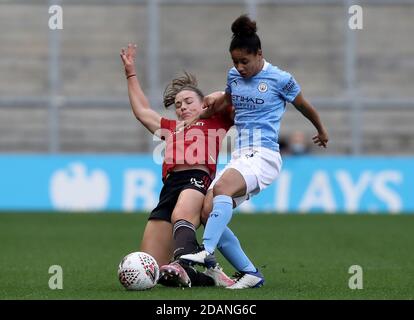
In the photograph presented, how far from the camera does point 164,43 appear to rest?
21.2 meters

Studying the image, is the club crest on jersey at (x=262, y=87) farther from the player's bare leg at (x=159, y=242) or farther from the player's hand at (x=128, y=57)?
the player's bare leg at (x=159, y=242)

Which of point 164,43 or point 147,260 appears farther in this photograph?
point 164,43

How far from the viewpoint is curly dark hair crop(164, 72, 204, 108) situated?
8453mm

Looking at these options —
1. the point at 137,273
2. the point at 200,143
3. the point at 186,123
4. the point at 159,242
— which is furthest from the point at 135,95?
the point at 137,273

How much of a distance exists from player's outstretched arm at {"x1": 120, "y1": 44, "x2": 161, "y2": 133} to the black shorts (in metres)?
0.51

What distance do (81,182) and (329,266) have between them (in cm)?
870

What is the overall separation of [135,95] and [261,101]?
3.98 feet

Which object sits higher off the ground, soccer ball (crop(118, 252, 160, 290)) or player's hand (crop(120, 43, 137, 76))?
player's hand (crop(120, 43, 137, 76))

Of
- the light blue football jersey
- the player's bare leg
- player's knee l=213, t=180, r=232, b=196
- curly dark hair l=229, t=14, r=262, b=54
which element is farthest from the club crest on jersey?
the player's bare leg

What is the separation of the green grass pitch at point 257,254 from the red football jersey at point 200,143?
107cm

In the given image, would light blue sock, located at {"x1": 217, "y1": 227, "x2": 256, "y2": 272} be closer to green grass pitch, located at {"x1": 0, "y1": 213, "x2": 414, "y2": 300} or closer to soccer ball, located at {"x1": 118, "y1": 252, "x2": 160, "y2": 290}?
green grass pitch, located at {"x1": 0, "y1": 213, "x2": 414, "y2": 300}

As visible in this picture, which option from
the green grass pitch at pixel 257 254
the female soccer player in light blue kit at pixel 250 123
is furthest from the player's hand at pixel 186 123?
the green grass pitch at pixel 257 254
